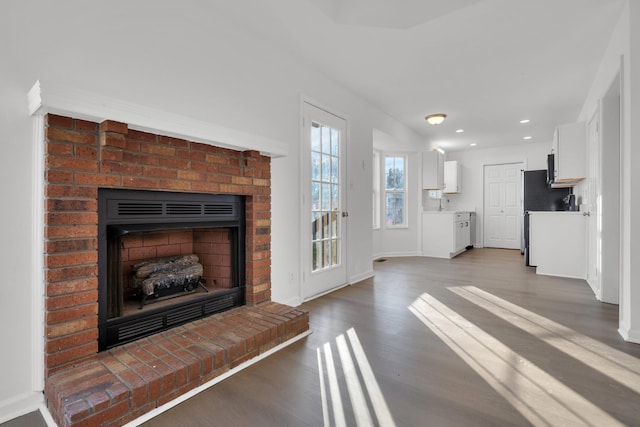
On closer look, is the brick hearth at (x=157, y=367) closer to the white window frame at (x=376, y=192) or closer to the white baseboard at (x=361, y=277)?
the white baseboard at (x=361, y=277)

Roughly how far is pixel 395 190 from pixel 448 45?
3.75 meters

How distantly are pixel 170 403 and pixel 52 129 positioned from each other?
143 centimetres

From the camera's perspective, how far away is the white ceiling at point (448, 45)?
2.49m

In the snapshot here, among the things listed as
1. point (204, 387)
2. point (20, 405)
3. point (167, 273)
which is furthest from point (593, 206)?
point (20, 405)

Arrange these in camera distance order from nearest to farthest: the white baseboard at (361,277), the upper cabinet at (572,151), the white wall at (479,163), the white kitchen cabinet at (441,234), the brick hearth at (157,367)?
the brick hearth at (157,367) → the white baseboard at (361,277) → the upper cabinet at (572,151) → the white kitchen cabinet at (441,234) → the white wall at (479,163)

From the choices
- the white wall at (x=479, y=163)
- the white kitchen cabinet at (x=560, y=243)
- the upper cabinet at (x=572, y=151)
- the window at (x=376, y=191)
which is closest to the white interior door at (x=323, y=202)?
the window at (x=376, y=191)

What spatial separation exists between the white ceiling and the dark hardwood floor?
96.0 inches

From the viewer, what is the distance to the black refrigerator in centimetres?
586

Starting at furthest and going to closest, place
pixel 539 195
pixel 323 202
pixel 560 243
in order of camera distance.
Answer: pixel 539 195
pixel 560 243
pixel 323 202

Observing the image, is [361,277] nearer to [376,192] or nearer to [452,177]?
[376,192]

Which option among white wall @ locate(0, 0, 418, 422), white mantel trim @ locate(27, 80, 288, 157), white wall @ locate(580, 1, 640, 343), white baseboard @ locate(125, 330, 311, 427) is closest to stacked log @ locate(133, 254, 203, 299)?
white wall @ locate(0, 0, 418, 422)

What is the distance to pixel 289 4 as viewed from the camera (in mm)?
2402

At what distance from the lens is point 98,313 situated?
1.74 m

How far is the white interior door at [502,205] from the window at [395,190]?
A: 8.96 ft
